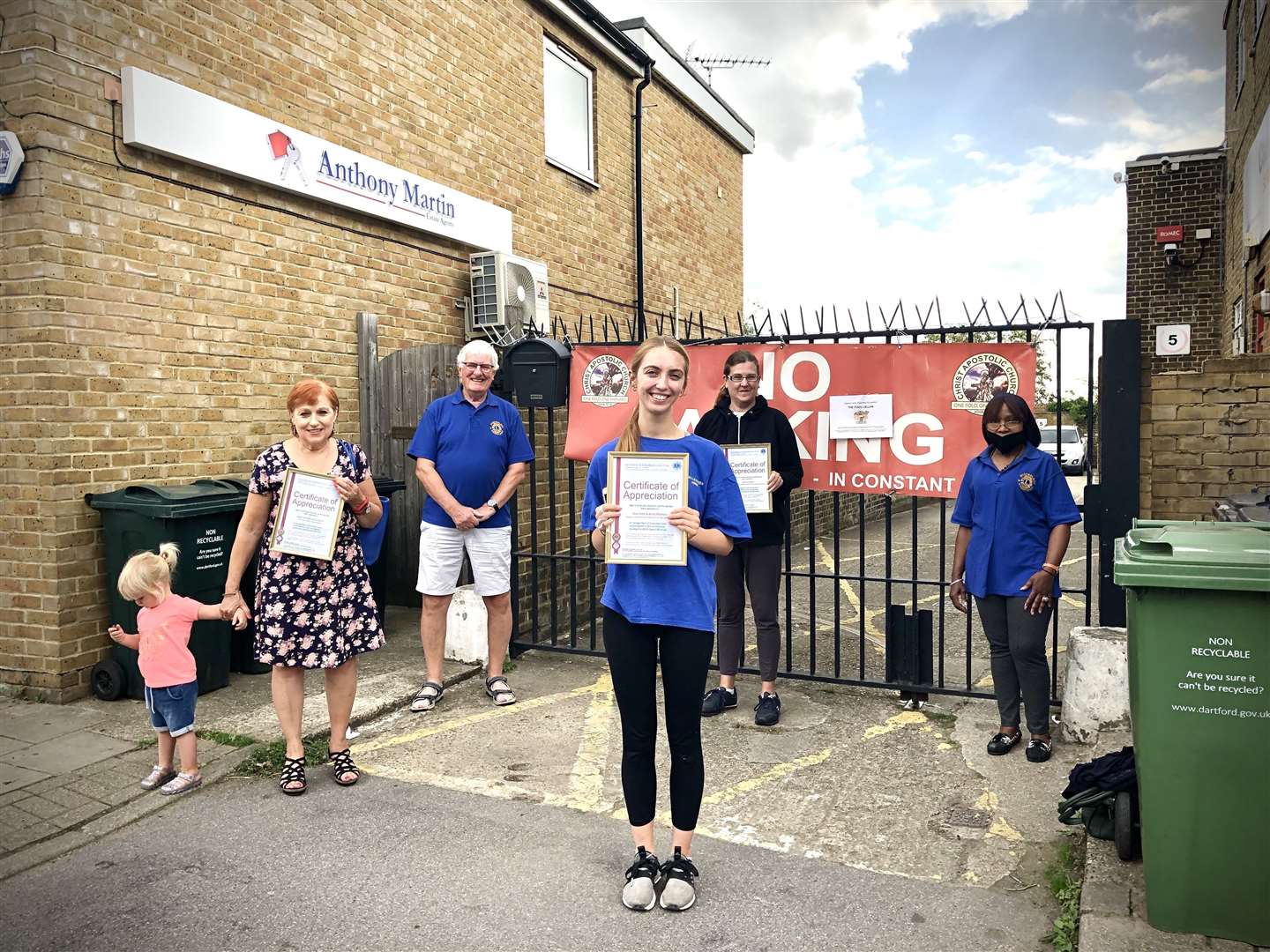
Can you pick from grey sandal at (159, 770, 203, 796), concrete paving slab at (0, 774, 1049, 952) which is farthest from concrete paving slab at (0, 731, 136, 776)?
concrete paving slab at (0, 774, 1049, 952)

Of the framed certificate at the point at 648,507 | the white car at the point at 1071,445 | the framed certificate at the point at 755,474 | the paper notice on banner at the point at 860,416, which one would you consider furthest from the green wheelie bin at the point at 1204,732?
the white car at the point at 1071,445

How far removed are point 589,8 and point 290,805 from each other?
943cm

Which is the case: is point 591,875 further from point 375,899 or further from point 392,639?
point 392,639

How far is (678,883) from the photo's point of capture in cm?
313

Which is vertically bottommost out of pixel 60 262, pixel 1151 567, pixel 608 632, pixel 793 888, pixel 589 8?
pixel 793 888

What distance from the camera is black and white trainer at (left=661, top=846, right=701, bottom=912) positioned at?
3104 mm

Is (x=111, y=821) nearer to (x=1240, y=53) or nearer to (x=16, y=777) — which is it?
(x=16, y=777)

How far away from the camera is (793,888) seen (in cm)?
A: 327

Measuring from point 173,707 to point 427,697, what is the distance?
162cm

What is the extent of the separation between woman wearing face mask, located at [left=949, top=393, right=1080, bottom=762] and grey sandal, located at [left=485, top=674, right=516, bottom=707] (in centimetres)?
263

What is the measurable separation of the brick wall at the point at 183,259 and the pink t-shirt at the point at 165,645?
1695mm

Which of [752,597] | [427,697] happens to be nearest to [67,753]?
[427,697]

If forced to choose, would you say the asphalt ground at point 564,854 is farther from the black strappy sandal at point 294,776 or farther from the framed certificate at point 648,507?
the framed certificate at point 648,507

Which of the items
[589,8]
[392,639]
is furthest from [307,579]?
[589,8]
